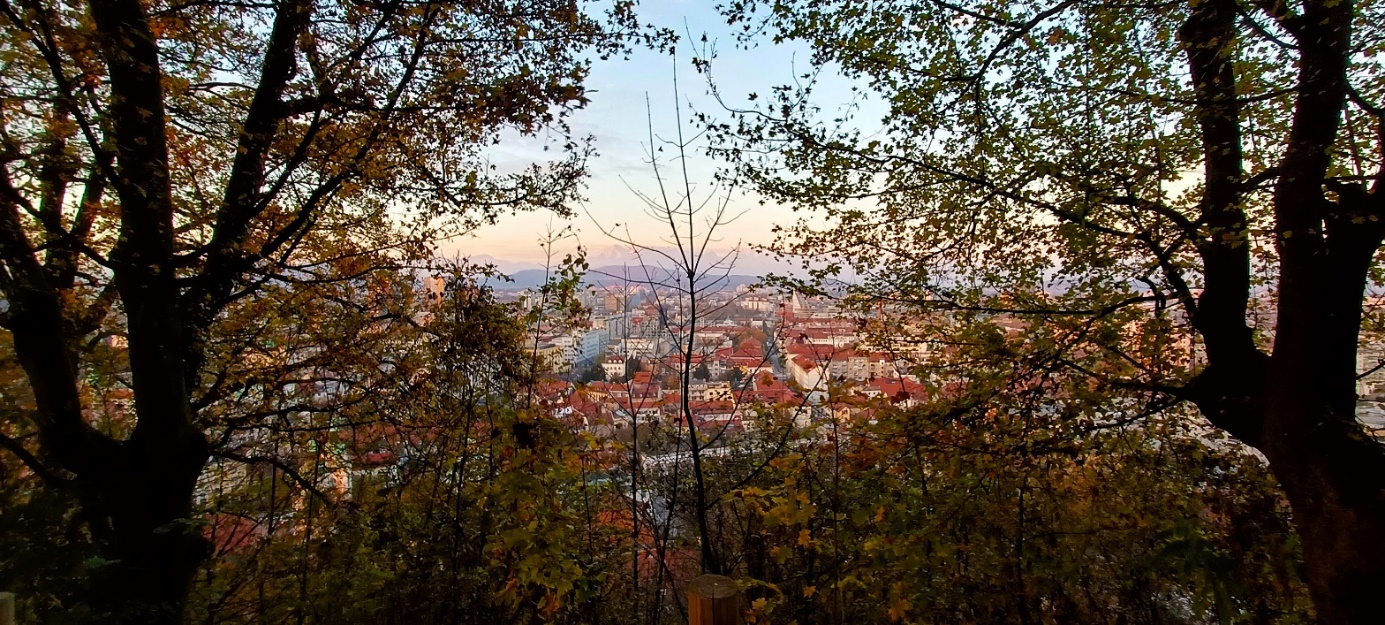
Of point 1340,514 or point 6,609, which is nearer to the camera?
point 6,609

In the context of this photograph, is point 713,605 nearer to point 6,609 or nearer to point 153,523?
Answer: point 6,609

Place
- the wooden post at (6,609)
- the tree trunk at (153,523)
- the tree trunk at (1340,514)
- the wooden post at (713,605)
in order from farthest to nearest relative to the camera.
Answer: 1. the tree trunk at (153,523)
2. the tree trunk at (1340,514)
3. the wooden post at (6,609)
4. the wooden post at (713,605)

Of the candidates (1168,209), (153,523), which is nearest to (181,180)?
(153,523)

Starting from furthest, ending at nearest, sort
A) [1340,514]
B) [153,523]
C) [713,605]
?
[153,523] < [1340,514] < [713,605]

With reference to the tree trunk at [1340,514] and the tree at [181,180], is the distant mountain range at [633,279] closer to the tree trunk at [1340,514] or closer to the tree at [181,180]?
the tree at [181,180]

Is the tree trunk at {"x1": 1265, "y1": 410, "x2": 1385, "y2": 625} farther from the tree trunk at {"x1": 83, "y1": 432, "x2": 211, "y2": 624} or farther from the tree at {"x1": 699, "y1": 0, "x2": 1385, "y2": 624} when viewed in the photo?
the tree trunk at {"x1": 83, "y1": 432, "x2": 211, "y2": 624}

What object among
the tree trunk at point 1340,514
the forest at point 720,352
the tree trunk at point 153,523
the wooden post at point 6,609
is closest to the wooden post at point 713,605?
the forest at point 720,352
